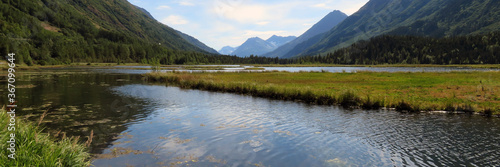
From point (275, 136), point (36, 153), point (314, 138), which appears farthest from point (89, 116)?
point (314, 138)

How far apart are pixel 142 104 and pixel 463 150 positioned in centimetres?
3274

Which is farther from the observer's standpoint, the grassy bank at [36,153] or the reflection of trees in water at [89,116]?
the reflection of trees in water at [89,116]

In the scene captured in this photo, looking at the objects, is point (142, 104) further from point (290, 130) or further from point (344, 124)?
point (344, 124)

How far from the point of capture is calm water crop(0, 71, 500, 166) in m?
15.0

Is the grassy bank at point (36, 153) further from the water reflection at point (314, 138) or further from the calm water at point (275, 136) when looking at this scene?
the water reflection at point (314, 138)

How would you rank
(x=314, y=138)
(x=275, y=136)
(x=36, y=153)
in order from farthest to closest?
(x=275, y=136) < (x=314, y=138) < (x=36, y=153)

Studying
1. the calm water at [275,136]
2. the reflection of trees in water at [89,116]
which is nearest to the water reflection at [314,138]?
the calm water at [275,136]

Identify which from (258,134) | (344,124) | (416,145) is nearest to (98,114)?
(258,134)

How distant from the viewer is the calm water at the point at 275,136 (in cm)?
1495

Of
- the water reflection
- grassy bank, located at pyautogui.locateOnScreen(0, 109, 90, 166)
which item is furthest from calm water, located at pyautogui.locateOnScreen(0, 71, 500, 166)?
grassy bank, located at pyautogui.locateOnScreen(0, 109, 90, 166)

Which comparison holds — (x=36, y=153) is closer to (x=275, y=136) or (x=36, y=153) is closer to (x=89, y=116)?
(x=275, y=136)

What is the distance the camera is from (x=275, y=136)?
64.7ft

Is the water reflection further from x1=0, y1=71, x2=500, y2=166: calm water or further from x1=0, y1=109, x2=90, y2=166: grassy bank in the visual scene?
x1=0, y1=109, x2=90, y2=166: grassy bank

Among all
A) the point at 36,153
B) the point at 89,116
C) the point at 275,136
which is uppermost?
the point at 36,153
